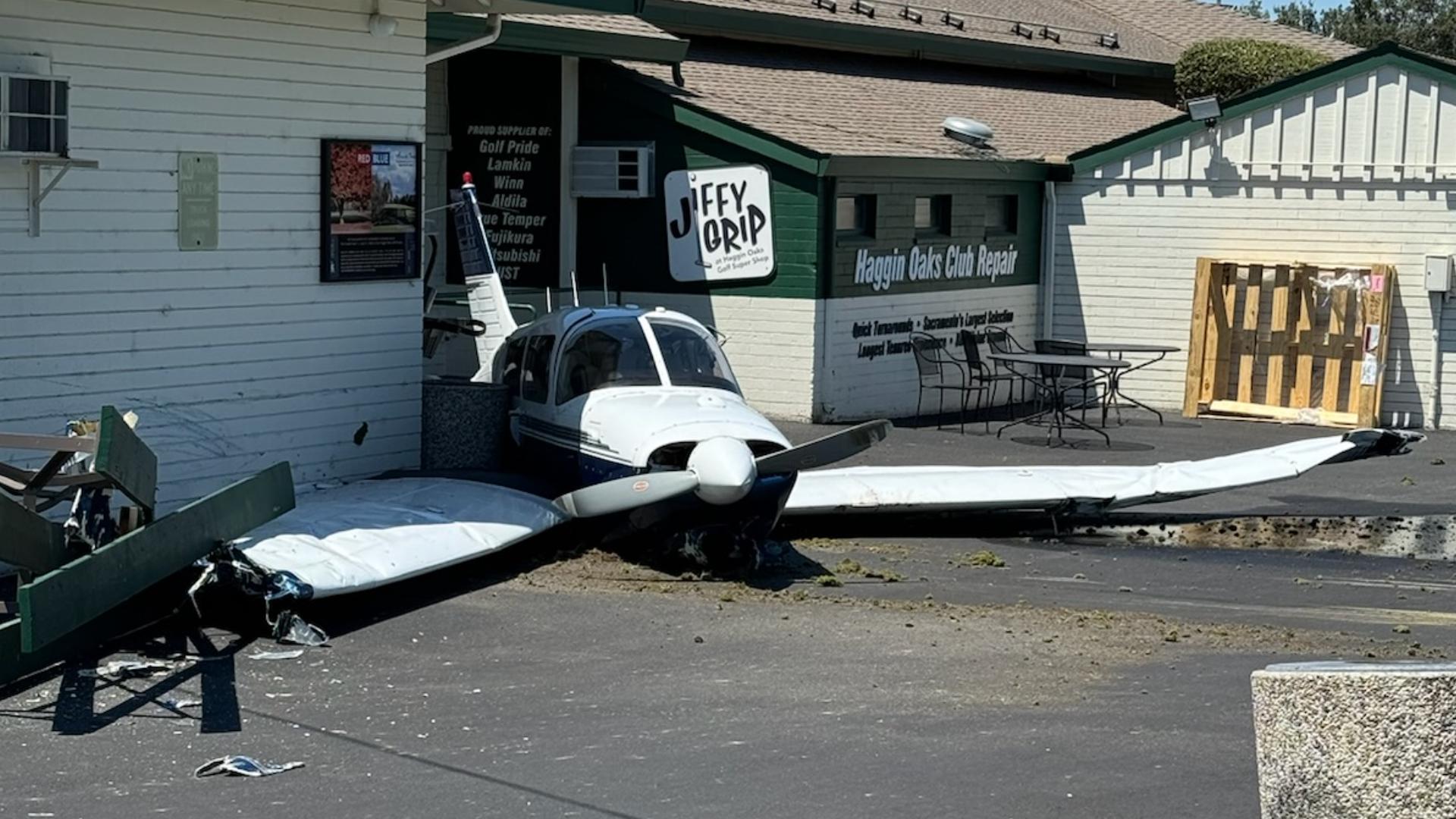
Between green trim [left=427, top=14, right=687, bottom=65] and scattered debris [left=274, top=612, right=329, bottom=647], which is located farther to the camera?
green trim [left=427, top=14, right=687, bottom=65]

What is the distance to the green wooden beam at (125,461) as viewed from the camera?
9328 millimetres

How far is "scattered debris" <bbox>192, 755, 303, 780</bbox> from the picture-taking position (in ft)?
25.5

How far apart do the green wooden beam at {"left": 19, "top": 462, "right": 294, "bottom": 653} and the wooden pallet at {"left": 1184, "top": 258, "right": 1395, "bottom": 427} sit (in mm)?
14522

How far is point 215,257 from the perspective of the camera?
42.8 feet

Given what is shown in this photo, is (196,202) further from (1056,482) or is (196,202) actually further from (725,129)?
(725,129)

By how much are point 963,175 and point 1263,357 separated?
4100mm

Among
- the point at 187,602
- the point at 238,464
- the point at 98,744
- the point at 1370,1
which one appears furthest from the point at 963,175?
the point at 1370,1

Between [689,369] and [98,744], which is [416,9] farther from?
[98,744]

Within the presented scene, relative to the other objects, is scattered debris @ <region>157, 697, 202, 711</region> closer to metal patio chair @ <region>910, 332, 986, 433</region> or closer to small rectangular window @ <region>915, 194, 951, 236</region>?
metal patio chair @ <region>910, 332, 986, 433</region>

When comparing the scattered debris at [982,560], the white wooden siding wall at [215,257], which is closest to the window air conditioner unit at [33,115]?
the white wooden siding wall at [215,257]

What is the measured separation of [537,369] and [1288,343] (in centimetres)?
1154

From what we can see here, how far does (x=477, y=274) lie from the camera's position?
16453 millimetres

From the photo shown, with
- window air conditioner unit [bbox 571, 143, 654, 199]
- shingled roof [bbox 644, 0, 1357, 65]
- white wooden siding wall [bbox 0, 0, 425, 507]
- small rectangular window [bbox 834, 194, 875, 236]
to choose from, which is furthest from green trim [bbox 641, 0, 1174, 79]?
white wooden siding wall [bbox 0, 0, 425, 507]

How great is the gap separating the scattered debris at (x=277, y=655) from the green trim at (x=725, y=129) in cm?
1128
